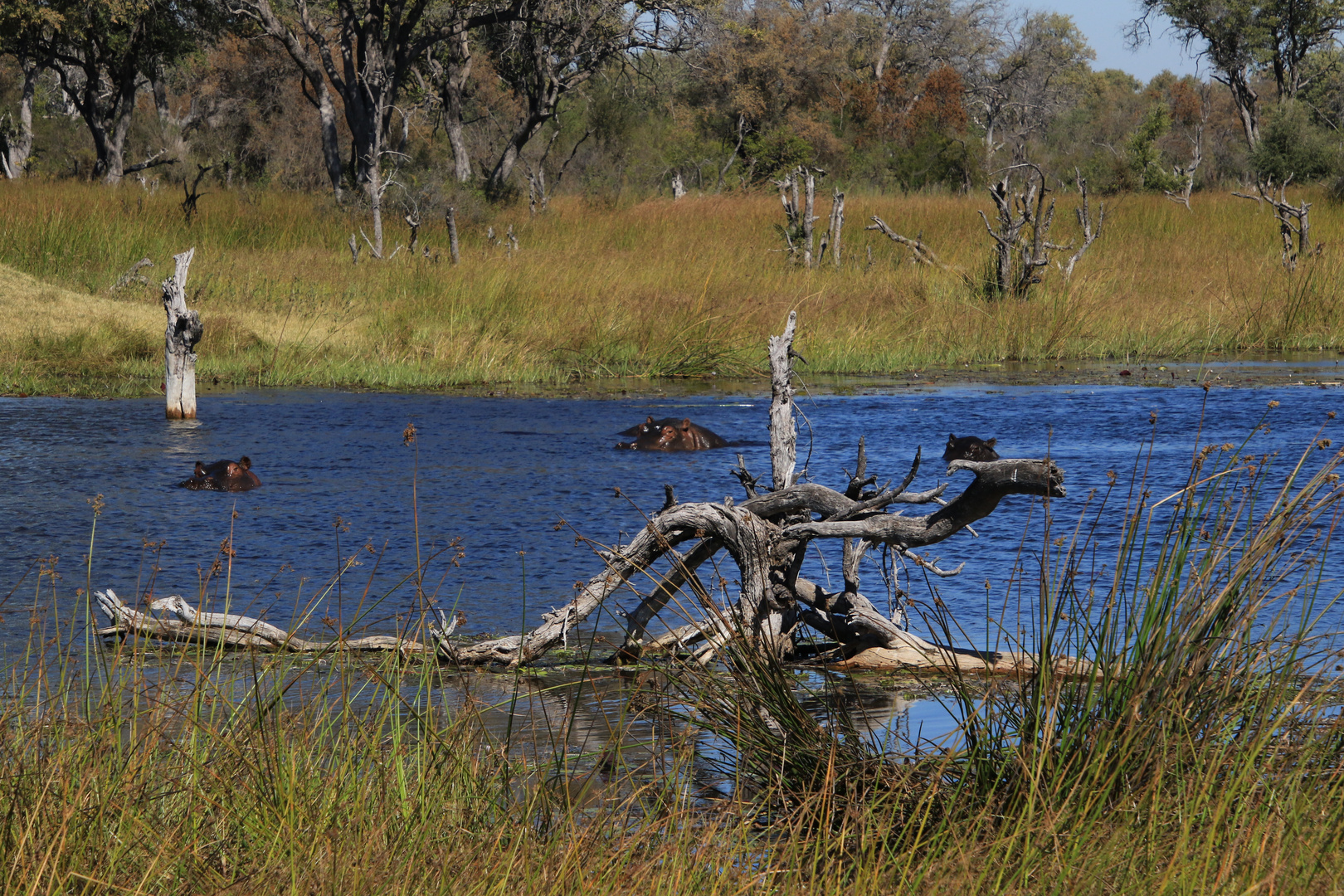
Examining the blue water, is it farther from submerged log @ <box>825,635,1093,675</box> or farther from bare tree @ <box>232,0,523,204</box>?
bare tree @ <box>232,0,523,204</box>

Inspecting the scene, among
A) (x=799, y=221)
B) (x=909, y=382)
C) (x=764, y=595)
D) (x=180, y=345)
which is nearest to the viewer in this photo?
(x=764, y=595)

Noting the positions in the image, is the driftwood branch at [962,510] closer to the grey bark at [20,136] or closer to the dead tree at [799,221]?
the dead tree at [799,221]

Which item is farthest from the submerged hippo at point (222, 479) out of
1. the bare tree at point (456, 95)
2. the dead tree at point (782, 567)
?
the bare tree at point (456, 95)

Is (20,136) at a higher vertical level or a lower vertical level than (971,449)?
higher

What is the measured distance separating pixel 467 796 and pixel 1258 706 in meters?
1.62

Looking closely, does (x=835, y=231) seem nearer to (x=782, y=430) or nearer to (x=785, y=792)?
(x=782, y=430)

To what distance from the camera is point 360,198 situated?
22.4 m

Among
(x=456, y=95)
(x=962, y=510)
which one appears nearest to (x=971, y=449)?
(x=962, y=510)

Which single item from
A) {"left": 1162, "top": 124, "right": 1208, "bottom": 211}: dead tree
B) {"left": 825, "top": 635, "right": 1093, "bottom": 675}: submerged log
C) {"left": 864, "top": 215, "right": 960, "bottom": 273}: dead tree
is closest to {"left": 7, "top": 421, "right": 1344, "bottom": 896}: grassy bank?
{"left": 825, "top": 635, "right": 1093, "bottom": 675}: submerged log

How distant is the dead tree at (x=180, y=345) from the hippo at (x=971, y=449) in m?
5.43

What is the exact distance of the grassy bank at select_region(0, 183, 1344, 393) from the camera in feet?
44.6

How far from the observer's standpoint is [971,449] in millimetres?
7891

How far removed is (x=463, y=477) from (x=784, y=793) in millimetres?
5315

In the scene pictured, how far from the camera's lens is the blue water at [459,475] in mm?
5535
